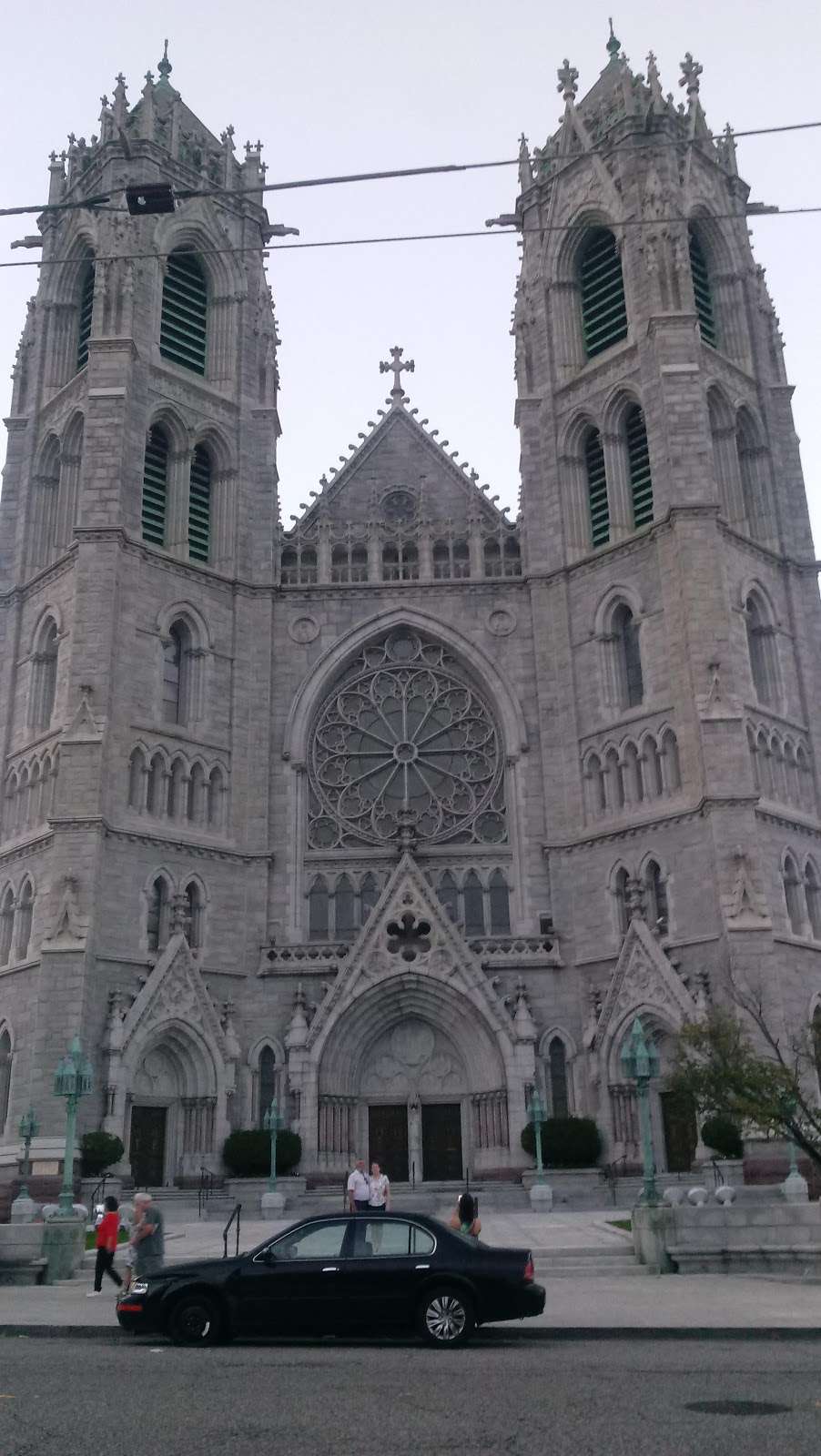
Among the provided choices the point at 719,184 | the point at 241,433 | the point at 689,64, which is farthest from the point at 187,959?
the point at 689,64

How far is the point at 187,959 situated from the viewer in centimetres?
3288

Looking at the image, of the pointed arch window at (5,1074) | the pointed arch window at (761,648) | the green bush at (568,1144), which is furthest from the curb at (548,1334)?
the pointed arch window at (761,648)

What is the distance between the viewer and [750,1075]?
869 inches

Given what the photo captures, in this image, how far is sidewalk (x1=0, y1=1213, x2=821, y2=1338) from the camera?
12.6 m

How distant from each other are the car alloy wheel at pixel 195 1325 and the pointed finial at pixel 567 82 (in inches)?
1661

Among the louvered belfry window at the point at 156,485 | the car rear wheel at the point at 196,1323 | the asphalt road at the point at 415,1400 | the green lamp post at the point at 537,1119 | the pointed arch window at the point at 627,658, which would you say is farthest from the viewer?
the louvered belfry window at the point at 156,485

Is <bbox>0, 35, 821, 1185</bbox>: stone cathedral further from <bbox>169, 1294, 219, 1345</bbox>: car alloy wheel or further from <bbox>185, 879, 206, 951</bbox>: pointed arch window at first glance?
<bbox>169, 1294, 219, 1345</bbox>: car alloy wheel

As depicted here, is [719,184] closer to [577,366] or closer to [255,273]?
[577,366]

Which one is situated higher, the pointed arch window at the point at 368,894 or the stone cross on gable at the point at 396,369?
the stone cross on gable at the point at 396,369

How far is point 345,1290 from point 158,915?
2218cm

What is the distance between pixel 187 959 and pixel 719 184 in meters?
29.6

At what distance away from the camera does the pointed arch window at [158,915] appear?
33.2 m

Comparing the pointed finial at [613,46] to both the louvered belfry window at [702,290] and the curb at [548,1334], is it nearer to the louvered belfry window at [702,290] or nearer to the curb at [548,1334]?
the louvered belfry window at [702,290]

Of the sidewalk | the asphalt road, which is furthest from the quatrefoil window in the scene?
the asphalt road
